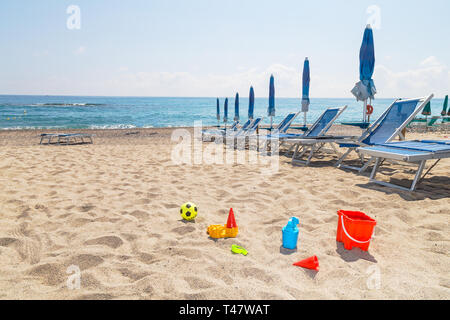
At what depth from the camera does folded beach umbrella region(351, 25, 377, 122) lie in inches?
238

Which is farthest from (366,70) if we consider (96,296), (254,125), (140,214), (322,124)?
(96,296)

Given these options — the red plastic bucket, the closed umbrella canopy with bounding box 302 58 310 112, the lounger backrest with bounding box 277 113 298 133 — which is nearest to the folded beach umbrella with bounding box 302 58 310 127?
the closed umbrella canopy with bounding box 302 58 310 112

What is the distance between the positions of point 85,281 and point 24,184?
300 cm

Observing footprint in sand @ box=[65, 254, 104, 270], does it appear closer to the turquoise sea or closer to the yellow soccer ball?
the yellow soccer ball

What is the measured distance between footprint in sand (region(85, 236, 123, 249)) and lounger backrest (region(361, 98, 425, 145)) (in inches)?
164

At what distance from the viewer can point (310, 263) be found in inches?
75.7

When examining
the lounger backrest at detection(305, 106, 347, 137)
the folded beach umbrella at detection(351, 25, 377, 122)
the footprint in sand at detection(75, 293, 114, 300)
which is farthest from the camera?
the lounger backrest at detection(305, 106, 347, 137)

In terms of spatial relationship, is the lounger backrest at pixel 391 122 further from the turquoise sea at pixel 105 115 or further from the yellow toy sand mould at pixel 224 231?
the turquoise sea at pixel 105 115

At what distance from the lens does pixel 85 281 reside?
1789 millimetres

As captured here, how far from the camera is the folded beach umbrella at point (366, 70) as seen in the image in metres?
6.05

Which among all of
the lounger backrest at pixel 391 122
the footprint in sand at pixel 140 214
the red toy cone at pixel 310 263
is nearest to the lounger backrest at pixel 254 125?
the lounger backrest at pixel 391 122

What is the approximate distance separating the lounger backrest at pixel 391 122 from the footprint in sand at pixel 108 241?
4.17m
